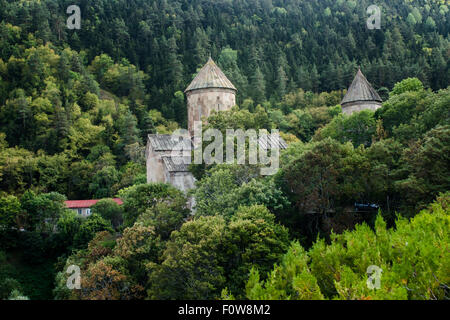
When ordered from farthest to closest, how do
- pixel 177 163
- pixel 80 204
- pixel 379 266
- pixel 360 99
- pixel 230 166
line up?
pixel 80 204, pixel 360 99, pixel 177 163, pixel 230 166, pixel 379 266

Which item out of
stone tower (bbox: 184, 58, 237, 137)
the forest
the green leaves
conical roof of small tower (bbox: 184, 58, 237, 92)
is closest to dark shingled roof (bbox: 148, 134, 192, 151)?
stone tower (bbox: 184, 58, 237, 137)

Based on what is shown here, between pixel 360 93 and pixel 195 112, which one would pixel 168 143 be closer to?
pixel 195 112

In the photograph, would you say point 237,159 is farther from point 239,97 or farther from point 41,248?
point 239,97

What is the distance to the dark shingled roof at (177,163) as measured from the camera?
84.0 feet

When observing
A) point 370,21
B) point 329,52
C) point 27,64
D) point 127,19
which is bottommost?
point 27,64

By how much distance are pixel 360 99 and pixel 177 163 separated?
1506 cm

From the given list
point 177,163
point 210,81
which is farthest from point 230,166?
point 210,81

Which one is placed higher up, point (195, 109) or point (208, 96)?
point (208, 96)

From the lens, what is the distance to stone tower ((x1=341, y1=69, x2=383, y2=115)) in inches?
1319

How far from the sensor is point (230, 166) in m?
21.2

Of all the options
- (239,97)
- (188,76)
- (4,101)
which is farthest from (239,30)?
(4,101)

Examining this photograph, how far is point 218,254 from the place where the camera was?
56.1ft

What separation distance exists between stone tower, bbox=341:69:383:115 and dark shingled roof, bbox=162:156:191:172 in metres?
13.8
